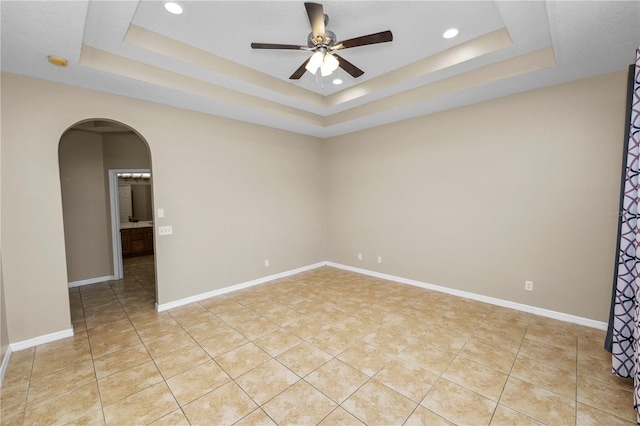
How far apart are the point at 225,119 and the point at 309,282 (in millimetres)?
3084

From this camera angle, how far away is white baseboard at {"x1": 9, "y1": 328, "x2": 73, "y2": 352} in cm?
264

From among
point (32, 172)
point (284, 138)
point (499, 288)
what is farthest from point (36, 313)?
point (499, 288)

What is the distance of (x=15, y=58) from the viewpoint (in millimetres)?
2316

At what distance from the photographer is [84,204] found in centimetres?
462

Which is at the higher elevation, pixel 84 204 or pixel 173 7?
pixel 173 7

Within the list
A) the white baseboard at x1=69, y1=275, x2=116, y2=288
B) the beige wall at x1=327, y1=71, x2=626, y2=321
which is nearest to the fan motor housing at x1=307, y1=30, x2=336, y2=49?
the beige wall at x1=327, y1=71, x2=626, y2=321

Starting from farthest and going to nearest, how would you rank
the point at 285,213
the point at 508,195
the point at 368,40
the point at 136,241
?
the point at 136,241
the point at 285,213
the point at 508,195
the point at 368,40

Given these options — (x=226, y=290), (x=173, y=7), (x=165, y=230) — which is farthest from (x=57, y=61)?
(x=226, y=290)

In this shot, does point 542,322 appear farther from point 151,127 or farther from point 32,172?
point 32,172

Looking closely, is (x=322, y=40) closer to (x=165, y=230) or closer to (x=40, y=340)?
(x=165, y=230)

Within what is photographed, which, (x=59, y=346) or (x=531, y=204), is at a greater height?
(x=531, y=204)

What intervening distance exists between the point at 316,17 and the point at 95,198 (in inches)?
199

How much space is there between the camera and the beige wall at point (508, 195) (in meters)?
2.90

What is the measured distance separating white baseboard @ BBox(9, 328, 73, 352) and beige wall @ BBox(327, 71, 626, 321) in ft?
14.5
